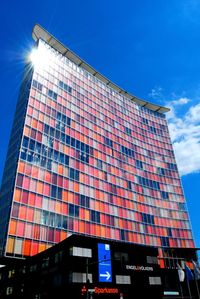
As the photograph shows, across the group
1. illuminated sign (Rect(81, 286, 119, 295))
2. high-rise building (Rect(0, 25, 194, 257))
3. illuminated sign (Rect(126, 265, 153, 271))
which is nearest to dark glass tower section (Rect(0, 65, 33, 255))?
high-rise building (Rect(0, 25, 194, 257))

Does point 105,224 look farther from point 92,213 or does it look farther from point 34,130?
point 34,130

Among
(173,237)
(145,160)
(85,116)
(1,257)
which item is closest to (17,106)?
(85,116)

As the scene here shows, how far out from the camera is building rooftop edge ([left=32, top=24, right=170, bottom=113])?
6906cm

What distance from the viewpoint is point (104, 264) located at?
39062mm

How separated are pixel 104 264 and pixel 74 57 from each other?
59397 millimetres

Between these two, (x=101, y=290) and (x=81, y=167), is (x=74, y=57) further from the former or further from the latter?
(x=101, y=290)

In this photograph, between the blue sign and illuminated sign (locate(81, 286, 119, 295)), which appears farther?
the blue sign

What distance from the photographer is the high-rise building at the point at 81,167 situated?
4525 cm

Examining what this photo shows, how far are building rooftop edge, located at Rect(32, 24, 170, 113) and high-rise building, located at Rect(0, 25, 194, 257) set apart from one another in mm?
295

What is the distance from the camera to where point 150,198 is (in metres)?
71.4

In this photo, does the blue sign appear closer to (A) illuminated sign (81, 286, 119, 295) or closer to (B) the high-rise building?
(A) illuminated sign (81, 286, 119, 295)

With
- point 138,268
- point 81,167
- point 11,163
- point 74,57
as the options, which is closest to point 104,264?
point 138,268

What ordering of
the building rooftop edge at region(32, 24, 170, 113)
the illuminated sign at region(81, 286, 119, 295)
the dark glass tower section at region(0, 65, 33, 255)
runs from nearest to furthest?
the illuminated sign at region(81, 286, 119, 295), the dark glass tower section at region(0, 65, 33, 255), the building rooftop edge at region(32, 24, 170, 113)

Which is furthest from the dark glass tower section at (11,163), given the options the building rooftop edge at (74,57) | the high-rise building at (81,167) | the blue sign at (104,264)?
the blue sign at (104,264)
